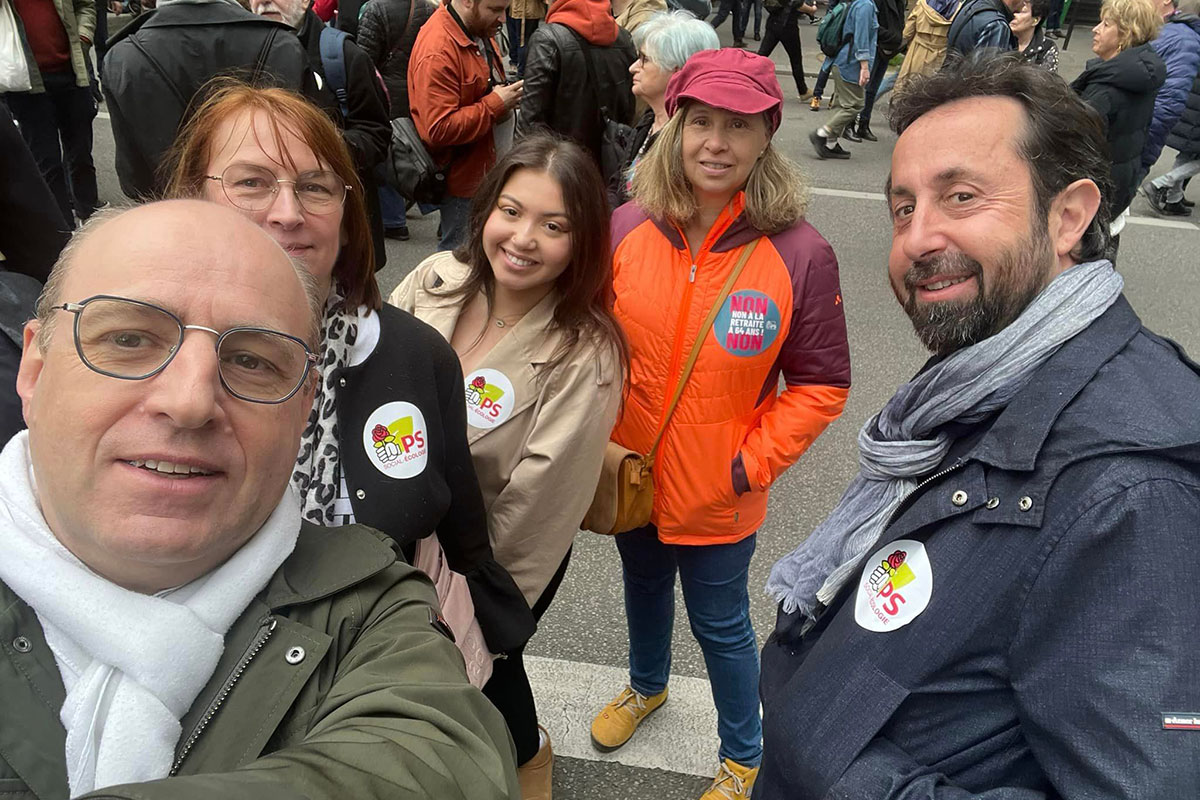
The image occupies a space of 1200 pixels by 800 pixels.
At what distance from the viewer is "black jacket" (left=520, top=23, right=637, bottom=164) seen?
4086 mm

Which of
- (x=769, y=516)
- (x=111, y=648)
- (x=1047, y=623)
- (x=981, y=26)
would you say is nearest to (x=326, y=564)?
(x=111, y=648)

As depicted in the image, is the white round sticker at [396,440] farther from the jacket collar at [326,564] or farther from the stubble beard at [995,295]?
the stubble beard at [995,295]

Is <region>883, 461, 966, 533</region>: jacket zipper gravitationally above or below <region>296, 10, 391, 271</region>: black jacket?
above

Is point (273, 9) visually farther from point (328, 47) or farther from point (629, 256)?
point (629, 256)

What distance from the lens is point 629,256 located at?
2387 millimetres

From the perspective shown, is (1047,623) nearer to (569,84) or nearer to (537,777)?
(537,777)

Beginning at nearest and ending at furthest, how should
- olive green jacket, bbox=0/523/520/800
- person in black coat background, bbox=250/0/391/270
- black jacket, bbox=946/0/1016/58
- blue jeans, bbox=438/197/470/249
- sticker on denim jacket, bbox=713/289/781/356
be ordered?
olive green jacket, bbox=0/523/520/800 < sticker on denim jacket, bbox=713/289/781/356 < person in black coat background, bbox=250/0/391/270 < blue jeans, bbox=438/197/470/249 < black jacket, bbox=946/0/1016/58

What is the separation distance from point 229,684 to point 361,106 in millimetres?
3470

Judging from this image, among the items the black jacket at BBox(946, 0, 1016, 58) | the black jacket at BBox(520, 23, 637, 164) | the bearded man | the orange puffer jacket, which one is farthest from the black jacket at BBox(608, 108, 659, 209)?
the black jacket at BBox(946, 0, 1016, 58)

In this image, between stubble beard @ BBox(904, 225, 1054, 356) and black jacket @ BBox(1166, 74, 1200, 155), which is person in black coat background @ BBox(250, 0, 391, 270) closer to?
stubble beard @ BBox(904, 225, 1054, 356)

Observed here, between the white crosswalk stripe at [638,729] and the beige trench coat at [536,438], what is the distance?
0.72m

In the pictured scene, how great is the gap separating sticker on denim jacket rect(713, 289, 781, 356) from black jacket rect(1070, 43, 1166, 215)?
3909 mm

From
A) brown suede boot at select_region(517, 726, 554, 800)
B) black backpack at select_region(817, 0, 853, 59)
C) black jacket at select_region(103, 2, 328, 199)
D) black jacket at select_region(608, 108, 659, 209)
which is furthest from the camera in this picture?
black backpack at select_region(817, 0, 853, 59)

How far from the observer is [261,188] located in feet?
5.58
